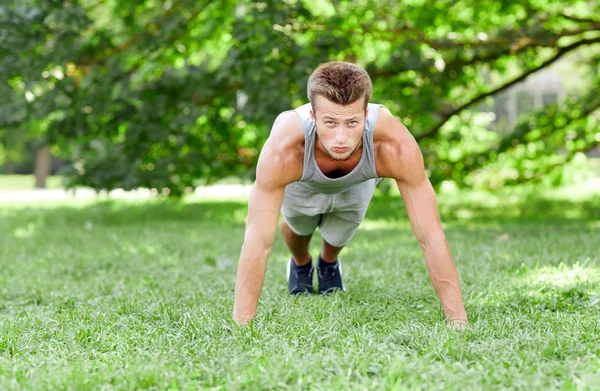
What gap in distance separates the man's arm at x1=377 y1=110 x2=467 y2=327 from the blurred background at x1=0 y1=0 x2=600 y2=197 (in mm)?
4275

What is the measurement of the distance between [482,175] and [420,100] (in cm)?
605

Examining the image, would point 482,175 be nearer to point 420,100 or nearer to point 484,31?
point 484,31

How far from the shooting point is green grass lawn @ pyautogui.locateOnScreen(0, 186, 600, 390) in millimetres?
2582

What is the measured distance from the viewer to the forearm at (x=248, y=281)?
3.32m

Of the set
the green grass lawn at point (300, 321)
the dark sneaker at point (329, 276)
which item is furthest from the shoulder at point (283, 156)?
the dark sneaker at point (329, 276)

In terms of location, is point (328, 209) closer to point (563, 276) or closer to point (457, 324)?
point (457, 324)

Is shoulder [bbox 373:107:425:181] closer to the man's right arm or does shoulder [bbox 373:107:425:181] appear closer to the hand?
the man's right arm

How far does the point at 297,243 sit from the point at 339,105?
1484mm

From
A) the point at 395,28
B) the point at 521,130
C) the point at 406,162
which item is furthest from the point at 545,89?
the point at 406,162

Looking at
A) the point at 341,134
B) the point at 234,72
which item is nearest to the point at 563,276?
the point at 341,134

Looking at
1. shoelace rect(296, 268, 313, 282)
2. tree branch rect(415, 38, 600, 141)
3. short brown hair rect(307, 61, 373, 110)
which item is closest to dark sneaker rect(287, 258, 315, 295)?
shoelace rect(296, 268, 313, 282)

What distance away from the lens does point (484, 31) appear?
35.9 feet

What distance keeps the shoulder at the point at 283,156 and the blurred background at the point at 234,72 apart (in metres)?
4.19

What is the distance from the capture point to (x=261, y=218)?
3348mm
